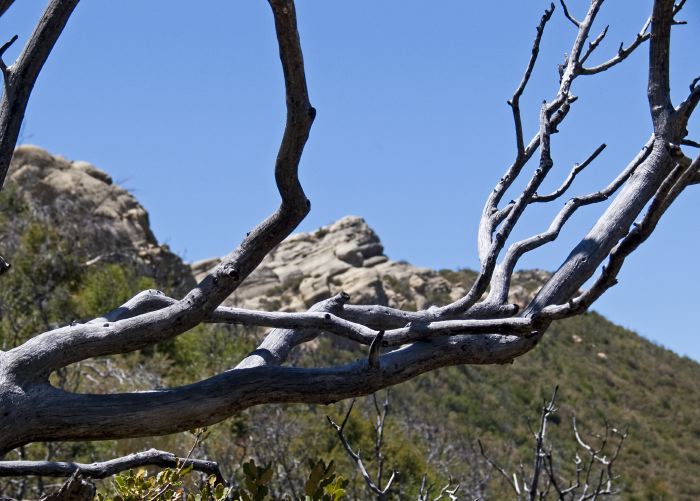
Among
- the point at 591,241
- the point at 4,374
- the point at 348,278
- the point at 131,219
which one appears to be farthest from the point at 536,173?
the point at 348,278

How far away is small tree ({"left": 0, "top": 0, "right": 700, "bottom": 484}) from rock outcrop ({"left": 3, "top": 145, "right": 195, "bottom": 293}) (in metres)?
25.5

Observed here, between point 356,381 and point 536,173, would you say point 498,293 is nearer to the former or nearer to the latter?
point 536,173

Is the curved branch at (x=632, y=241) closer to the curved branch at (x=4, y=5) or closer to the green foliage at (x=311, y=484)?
the green foliage at (x=311, y=484)

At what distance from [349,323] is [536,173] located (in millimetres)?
1114

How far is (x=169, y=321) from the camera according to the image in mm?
2727

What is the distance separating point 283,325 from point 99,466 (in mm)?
761

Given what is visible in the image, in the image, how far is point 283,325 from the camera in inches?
119

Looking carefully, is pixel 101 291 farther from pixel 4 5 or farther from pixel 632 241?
pixel 632 241

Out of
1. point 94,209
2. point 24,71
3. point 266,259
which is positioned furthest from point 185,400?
point 266,259

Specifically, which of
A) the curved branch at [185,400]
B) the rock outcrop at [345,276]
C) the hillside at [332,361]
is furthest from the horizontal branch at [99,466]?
the rock outcrop at [345,276]

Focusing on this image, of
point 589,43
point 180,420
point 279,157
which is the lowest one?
point 180,420

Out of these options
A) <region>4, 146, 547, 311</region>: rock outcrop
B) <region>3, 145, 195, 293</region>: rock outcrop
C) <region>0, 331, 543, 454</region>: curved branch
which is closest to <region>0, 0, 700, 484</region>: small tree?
<region>0, 331, 543, 454</region>: curved branch

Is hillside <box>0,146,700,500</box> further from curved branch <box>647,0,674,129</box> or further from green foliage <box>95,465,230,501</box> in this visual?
green foliage <box>95,465,230,501</box>

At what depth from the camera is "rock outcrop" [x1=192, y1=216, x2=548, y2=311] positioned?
141ft
